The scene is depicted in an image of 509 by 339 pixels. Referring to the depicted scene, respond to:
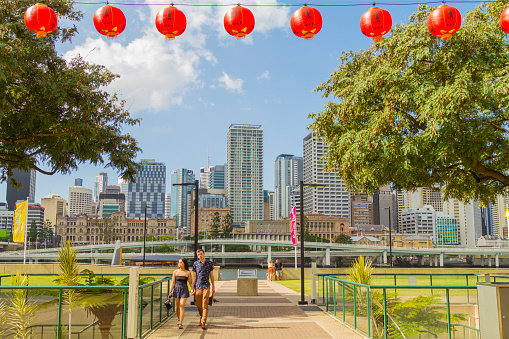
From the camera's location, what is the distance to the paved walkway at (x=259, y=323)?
1147 cm

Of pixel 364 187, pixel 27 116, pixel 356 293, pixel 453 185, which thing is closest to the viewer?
pixel 356 293

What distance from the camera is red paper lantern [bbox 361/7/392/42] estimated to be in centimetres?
1290

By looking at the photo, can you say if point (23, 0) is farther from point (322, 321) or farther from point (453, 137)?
point (453, 137)

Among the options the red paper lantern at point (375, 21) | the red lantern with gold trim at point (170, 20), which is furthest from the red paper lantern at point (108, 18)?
the red paper lantern at point (375, 21)

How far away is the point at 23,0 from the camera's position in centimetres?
1591

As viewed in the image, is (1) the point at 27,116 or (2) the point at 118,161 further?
(2) the point at 118,161

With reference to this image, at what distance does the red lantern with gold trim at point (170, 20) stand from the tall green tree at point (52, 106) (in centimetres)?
486

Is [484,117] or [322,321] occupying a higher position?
[484,117]

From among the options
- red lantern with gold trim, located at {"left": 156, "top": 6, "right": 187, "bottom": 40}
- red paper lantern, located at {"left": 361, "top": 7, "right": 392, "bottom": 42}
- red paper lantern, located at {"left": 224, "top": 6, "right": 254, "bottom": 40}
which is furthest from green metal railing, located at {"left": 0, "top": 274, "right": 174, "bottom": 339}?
red paper lantern, located at {"left": 361, "top": 7, "right": 392, "bottom": 42}

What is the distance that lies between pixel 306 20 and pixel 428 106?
239 inches

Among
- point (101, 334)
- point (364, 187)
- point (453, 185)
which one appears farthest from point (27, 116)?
point (453, 185)

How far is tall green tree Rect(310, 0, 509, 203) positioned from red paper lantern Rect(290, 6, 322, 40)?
553 cm

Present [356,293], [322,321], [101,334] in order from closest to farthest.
→ [101,334]
[356,293]
[322,321]

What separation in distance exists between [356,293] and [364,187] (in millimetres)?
9304
